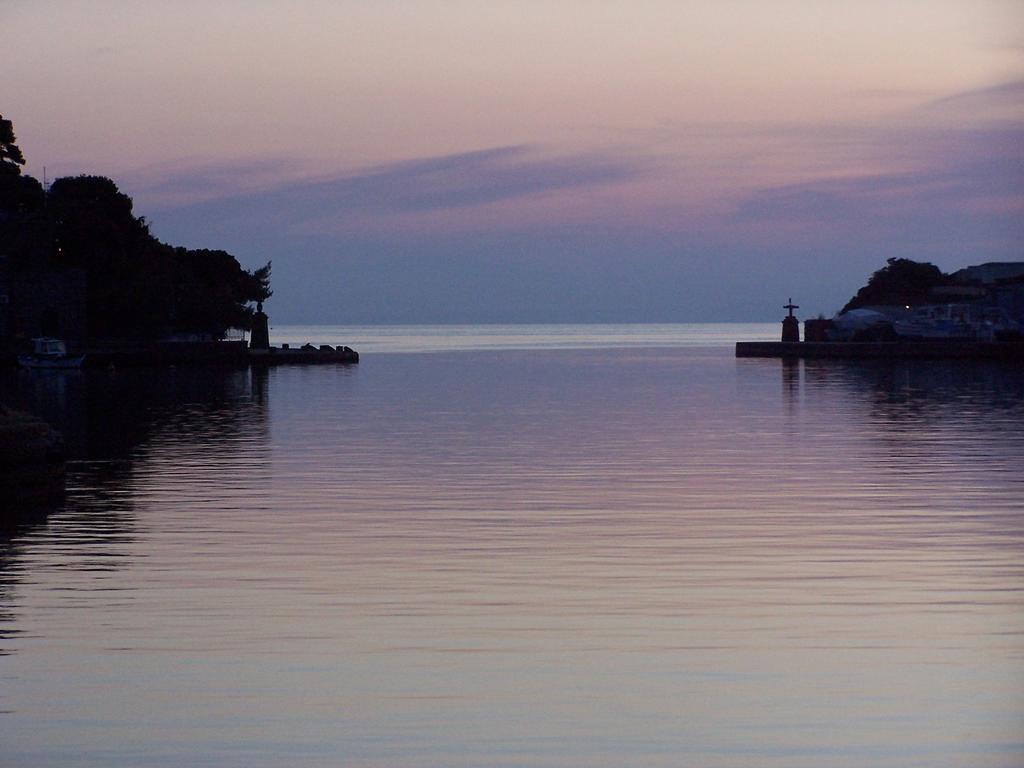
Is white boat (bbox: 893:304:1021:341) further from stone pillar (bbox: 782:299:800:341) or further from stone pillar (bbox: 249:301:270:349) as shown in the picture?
stone pillar (bbox: 249:301:270:349)

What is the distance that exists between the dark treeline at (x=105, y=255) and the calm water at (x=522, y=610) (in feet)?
227

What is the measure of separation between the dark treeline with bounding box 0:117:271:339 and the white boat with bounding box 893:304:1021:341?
46003 millimetres

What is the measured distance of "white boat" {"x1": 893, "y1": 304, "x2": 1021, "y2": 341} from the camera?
103m

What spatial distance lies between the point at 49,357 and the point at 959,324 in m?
58.2

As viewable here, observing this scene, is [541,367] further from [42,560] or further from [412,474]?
[42,560]

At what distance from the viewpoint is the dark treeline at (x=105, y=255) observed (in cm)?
9656

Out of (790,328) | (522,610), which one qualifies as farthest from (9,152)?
(522,610)

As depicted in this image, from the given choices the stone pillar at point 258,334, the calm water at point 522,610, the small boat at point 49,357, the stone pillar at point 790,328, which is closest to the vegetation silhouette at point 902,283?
the stone pillar at point 790,328

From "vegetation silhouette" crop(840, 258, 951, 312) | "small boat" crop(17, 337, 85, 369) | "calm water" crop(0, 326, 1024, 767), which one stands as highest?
"vegetation silhouette" crop(840, 258, 951, 312)

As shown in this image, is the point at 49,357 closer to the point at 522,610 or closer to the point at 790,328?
the point at 790,328

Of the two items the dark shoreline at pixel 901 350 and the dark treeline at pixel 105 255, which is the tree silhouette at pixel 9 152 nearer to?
the dark treeline at pixel 105 255


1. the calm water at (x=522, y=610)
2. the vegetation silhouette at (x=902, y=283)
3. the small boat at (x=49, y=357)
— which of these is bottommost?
the calm water at (x=522, y=610)

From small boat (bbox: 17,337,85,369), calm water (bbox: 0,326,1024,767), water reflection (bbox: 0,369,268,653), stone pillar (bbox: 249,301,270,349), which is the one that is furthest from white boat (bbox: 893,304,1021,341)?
calm water (bbox: 0,326,1024,767)

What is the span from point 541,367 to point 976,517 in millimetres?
78822
